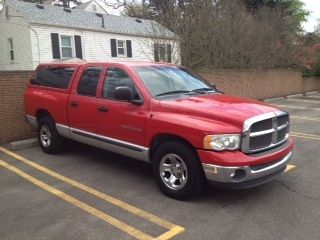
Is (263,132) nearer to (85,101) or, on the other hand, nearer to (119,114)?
(119,114)

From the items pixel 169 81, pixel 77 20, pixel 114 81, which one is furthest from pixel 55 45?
pixel 169 81

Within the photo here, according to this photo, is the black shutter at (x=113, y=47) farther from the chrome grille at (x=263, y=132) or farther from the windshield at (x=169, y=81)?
the chrome grille at (x=263, y=132)

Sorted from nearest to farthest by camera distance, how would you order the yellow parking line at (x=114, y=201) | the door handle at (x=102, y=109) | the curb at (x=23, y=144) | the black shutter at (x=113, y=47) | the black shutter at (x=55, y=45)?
the yellow parking line at (x=114, y=201) → the door handle at (x=102, y=109) → the curb at (x=23, y=144) → the black shutter at (x=55, y=45) → the black shutter at (x=113, y=47)

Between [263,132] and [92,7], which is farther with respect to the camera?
[92,7]

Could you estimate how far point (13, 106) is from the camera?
8664 millimetres

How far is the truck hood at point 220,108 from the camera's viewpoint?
16.2ft

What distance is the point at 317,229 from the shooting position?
4395mm

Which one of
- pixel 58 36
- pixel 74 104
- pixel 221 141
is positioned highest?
pixel 58 36

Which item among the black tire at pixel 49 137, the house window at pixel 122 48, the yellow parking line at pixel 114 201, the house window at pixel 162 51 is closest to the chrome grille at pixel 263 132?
the yellow parking line at pixel 114 201

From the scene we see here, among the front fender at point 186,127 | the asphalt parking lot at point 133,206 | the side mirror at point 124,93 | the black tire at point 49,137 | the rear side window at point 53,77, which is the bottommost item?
the asphalt parking lot at point 133,206

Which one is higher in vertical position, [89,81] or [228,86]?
[89,81]

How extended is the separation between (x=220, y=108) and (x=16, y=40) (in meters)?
20.4

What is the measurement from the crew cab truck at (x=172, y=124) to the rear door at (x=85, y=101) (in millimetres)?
17

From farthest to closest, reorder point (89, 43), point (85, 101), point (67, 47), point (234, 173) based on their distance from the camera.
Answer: point (89, 43) → point (67, 47) → point (85, 101) → point (234, 173)
